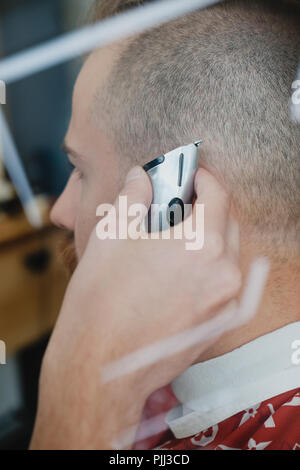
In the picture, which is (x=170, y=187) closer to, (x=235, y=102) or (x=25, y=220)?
(x=235, y=102)

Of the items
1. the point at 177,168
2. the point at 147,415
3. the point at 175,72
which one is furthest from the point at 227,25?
the point at 147,415

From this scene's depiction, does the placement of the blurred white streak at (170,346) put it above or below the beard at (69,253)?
below

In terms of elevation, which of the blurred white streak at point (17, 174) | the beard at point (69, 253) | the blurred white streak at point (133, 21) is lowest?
the beard at point (69, 253)

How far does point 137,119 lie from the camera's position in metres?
0.61

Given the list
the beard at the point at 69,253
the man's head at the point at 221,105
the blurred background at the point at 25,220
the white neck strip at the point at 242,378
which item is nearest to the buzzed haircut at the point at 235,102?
the man's head at the point at 221,105

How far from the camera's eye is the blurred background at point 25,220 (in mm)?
1487

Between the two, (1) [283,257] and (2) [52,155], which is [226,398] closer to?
(1) [283,257]

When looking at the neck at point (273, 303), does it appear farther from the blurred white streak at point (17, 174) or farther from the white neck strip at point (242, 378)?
the blurred white streak at point (17, 174)

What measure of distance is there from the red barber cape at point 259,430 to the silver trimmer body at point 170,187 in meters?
0.24

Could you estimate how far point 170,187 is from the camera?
501 millimetres

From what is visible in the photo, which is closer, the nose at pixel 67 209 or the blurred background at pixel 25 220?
the nose at pixel 67 209

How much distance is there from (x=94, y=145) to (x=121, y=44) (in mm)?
141

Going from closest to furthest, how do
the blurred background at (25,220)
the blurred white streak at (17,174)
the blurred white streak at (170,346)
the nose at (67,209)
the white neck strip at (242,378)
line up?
the blurred white streak at (170,346), the white neck strip at (242,378), the nose at (67,209), the blurred background at (25,220), the blurred white streak at (17,174)

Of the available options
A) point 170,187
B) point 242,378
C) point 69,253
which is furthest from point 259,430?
point 69,253
